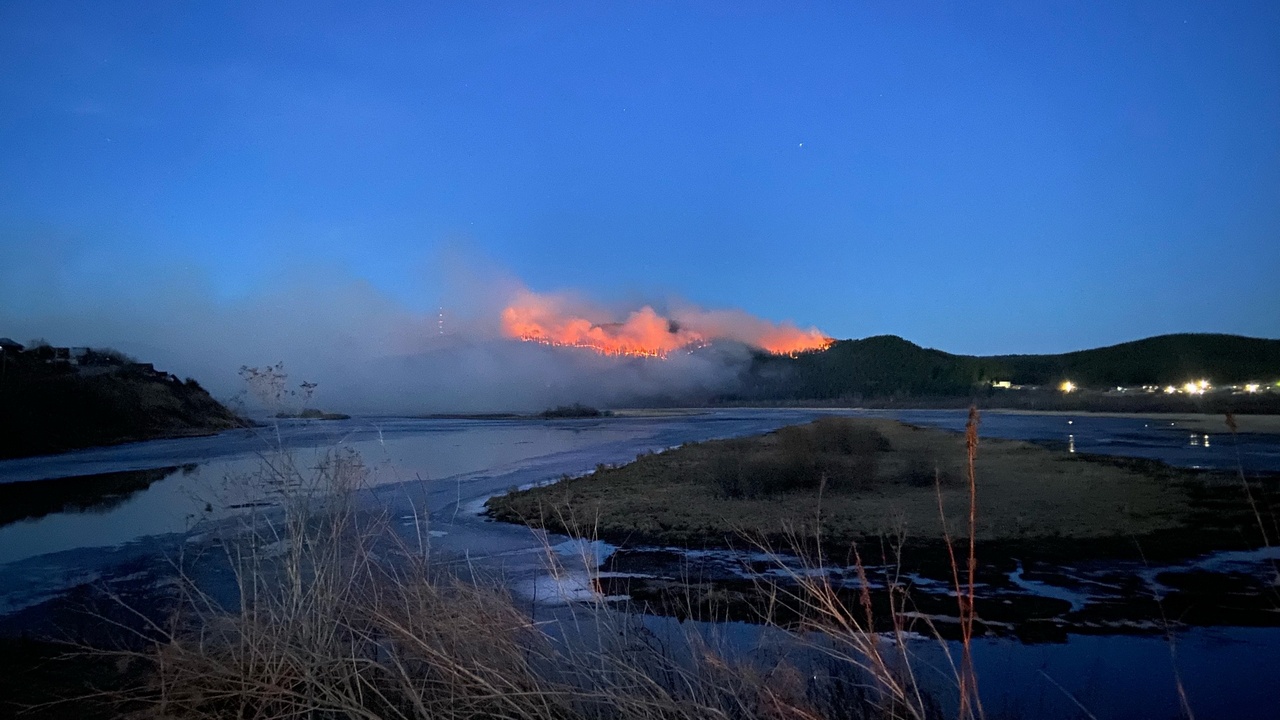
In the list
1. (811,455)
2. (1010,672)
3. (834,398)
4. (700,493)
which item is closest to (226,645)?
(1010,672)

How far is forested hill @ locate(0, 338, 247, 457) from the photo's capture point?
41.2 m

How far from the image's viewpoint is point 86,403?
160 ft

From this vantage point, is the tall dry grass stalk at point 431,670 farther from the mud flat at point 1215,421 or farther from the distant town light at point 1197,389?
A: the distant town light at point 1197,389

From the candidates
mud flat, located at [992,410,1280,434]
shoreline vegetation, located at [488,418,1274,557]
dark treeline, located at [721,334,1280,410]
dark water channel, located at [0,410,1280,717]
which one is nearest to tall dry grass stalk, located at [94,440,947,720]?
dark water channel, located at [0,410,1280,717]

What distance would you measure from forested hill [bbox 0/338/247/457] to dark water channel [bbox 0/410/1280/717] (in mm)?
12547

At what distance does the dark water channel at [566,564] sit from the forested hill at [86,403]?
12.5 m

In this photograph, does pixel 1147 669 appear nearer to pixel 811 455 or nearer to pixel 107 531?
pixel 811 455

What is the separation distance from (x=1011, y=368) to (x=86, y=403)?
5094 inches

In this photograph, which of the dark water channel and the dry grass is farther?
the dry grass

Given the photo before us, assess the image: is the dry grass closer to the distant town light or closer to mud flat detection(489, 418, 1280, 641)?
mud flat detection(489, 418, 1280, 641)

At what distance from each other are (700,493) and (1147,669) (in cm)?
1308

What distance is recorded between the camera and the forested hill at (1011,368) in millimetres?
108312

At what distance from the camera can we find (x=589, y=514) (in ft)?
53.3

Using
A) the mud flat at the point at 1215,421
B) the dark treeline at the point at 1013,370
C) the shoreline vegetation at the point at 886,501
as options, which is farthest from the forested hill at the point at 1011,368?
the shoreline vegetation at the point at 886,501
